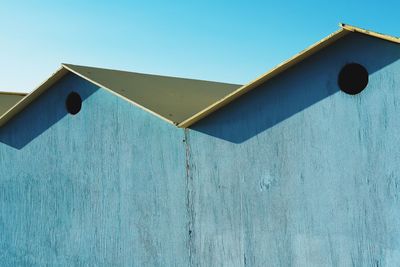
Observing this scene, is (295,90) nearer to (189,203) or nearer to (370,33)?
(370,33)

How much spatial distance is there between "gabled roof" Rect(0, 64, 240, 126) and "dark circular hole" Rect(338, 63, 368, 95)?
5.09 ft

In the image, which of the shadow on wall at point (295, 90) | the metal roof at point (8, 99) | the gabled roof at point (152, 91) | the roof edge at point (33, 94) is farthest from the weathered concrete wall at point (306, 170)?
the metal roof at point (8, 99)

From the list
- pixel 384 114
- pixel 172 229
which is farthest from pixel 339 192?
pixel 172 229

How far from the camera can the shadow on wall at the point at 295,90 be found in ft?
12.3

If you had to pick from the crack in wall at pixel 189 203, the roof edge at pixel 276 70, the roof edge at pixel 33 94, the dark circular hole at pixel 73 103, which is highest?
the roof edge at pixel 33 94

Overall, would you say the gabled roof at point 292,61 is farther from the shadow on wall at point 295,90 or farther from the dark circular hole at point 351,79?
the dark circular hole at point 351,79

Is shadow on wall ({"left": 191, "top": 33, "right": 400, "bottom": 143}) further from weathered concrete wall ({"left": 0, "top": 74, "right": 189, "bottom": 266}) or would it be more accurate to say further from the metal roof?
the metal roof

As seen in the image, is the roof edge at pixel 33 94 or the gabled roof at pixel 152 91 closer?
the gabled roof at pixel 152 91

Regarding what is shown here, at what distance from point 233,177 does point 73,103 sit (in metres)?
2.38

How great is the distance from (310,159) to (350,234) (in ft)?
2.08

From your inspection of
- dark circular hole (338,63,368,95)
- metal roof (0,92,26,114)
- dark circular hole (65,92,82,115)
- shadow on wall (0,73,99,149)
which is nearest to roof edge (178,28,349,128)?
→ dark circular hole (338,63,368,95)

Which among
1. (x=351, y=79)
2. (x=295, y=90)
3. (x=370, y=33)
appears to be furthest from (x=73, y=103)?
(x=370, y=33)

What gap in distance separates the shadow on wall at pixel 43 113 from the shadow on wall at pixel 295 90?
1730 millimetres

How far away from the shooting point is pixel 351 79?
392cm
